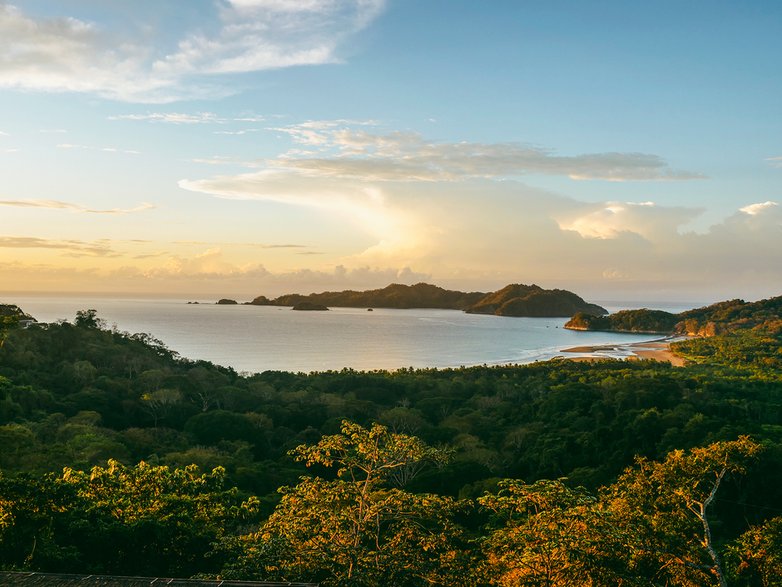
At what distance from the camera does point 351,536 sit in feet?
41.6

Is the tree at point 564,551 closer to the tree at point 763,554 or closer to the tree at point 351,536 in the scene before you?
the tree at point 351,536

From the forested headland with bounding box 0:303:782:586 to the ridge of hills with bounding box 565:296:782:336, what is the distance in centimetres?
7711

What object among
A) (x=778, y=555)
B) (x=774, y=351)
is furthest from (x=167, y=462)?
(x=774, y=351)

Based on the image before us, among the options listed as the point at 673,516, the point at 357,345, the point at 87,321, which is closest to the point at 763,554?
the point at 673,516

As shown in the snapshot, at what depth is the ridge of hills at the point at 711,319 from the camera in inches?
5551

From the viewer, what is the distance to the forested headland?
478 inches

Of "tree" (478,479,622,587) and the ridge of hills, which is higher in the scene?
the ridge of hills

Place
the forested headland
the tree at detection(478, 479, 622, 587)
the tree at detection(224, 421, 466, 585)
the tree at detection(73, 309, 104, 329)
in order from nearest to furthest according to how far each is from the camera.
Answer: the tree at detection(478, 479, 622, 587)
the tree at detection(224, 421, 466, 585)
the forested headland
the tree at detection(73, 309, 104, 329)

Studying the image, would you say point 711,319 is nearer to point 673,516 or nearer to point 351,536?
point 673,516

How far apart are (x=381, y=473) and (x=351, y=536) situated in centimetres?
300

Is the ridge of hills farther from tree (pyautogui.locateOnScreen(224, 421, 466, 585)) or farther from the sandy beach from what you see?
tree (pyautogui.locateOnScreen(224, 421, 466, 585))

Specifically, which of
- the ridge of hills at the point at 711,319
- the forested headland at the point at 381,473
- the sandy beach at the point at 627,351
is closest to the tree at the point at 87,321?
the forested headland at the point at 381,473

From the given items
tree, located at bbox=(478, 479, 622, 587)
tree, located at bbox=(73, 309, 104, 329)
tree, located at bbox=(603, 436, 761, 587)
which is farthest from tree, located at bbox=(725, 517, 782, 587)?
tree, located at bbox=(73, 309, 104, 329)

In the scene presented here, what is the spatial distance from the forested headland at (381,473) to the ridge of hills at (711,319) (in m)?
77.1
